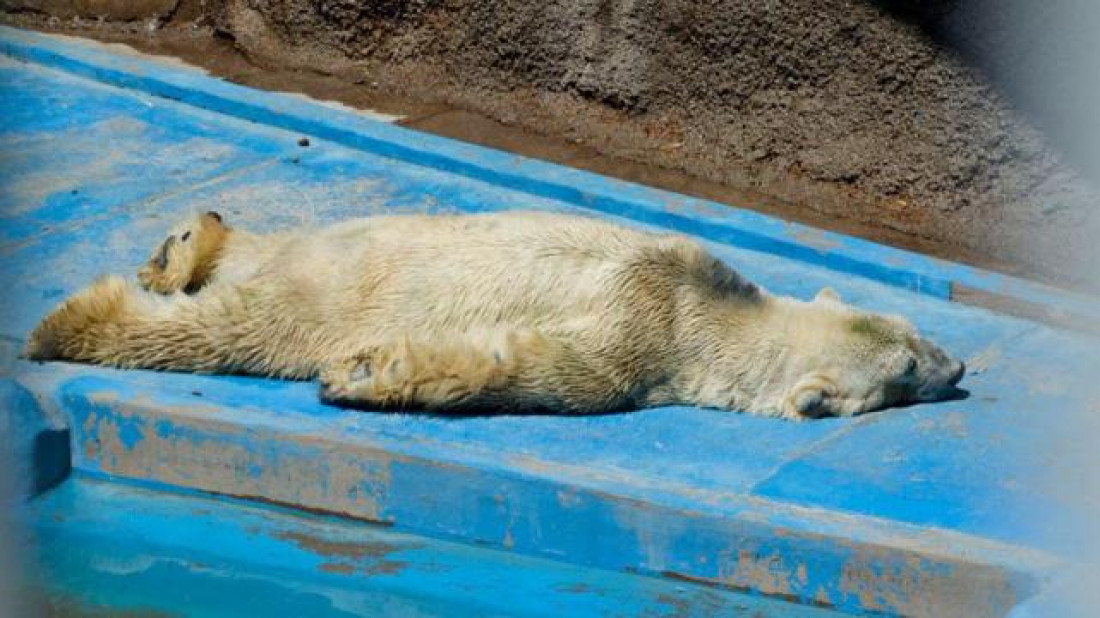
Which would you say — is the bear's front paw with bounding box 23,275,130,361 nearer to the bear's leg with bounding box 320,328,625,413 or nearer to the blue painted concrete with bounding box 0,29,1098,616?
the blue painted concrete with bounding box 0,29,1098,616

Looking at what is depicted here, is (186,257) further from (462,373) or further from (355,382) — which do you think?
(462,373)

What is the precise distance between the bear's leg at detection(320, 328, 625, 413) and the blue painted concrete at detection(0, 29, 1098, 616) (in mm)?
55

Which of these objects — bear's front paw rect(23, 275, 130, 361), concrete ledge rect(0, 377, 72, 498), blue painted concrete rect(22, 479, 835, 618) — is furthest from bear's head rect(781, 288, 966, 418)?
concrete ledge rect(0, 377, 72, 498)

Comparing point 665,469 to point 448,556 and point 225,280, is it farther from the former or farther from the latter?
point 225,280

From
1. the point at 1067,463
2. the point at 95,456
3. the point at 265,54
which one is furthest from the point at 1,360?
the point at 265,54

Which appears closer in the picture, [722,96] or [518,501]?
[518,501]

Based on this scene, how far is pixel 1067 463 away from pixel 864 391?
52 centimetres

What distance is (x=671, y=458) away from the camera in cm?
430

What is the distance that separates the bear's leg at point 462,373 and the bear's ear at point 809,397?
0.47 m

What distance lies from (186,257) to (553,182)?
5.47 ft

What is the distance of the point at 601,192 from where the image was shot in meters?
5.99

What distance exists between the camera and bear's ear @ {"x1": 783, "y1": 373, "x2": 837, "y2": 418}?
14.6ft

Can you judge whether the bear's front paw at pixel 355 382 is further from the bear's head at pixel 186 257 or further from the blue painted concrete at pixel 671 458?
the bear's head at pixel 186 257

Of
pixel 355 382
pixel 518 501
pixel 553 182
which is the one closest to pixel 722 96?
pixel 553 182
